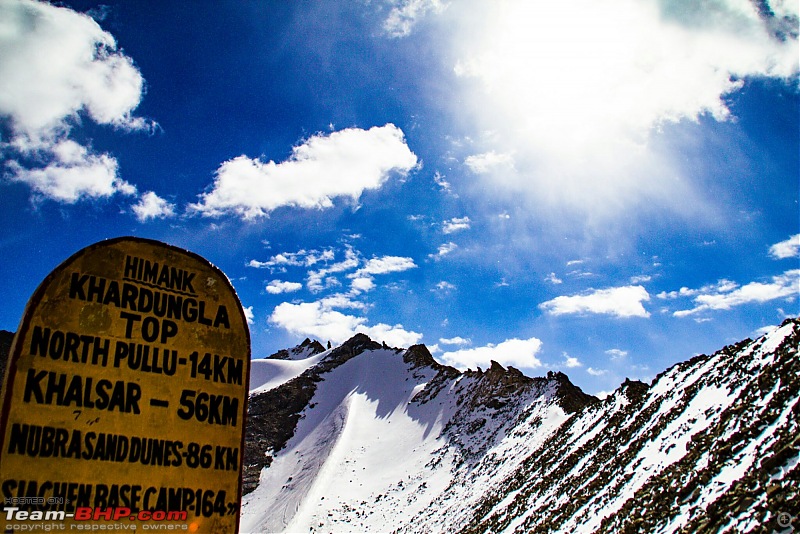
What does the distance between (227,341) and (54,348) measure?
3.47 feet

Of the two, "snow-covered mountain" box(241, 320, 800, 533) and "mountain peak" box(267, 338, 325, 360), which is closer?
"snow-covered mountain" box(241, 320, 800, 533)

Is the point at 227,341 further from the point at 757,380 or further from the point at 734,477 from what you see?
the point at 757,380

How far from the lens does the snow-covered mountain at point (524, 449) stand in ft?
38.5

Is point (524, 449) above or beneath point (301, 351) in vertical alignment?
beneath

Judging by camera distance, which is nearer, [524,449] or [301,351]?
[524,449]

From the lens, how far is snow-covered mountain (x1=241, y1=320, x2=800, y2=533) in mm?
11734

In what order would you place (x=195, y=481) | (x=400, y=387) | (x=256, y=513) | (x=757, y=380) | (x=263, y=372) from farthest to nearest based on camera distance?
(x=263, y=372), (x=400, y=387), (x=256, y=513), (x=757, y=380), (x=195, y=481)

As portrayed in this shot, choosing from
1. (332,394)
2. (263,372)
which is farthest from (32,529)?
(263,372)

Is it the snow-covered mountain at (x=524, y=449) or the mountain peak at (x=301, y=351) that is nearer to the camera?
the snow-covered mountain at (x=524, y=449)

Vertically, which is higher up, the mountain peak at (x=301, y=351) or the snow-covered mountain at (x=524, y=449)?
the mountain peak at (x=301, y=351)

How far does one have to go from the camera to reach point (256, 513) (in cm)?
4981

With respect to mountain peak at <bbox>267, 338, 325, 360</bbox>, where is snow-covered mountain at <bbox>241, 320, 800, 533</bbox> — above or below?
below

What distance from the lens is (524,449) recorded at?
120ft

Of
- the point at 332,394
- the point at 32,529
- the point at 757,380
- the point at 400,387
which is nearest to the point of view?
the point at 32,529
